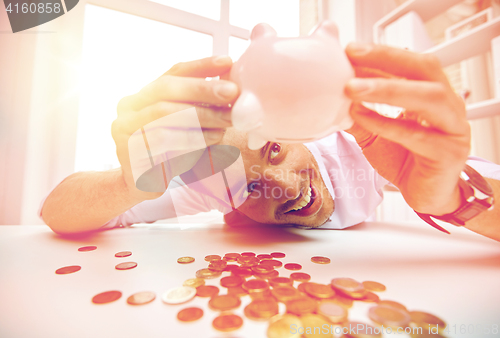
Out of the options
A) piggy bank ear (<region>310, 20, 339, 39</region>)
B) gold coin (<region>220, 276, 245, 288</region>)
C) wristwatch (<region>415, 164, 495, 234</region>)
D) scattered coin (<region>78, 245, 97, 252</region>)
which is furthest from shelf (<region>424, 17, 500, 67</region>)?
scattered coin (<region>78, 245, 97, 252</region>)

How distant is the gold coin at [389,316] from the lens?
37cm

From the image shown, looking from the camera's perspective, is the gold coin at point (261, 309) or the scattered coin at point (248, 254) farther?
the scattered coin at point (248, 254)

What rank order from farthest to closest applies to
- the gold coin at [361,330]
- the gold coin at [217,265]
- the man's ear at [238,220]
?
1. the man's ear at [238,220]
2. the gold coin at [217,265]
3. the gold coin at [361,330]

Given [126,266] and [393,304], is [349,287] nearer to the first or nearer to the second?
[393,304]

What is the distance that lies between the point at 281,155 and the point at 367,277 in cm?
54

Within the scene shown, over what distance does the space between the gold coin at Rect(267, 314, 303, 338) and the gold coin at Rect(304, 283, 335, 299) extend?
75 mm

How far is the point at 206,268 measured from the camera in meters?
0.58

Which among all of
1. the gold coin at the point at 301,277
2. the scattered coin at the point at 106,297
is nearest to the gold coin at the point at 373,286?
the gold coin at the point at 301,277

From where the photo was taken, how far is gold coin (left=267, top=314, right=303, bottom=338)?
1.13 ft

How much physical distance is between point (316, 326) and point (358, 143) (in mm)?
508

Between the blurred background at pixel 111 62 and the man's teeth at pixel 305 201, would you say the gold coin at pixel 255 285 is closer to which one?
the man's teeth at pixel 305 201

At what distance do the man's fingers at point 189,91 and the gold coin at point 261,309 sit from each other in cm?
36

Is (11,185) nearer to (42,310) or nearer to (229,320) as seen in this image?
(42,310)

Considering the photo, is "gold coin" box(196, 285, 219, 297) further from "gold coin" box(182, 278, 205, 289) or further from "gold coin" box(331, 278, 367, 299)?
"gold coin" box(331, 278, 367, 299)
